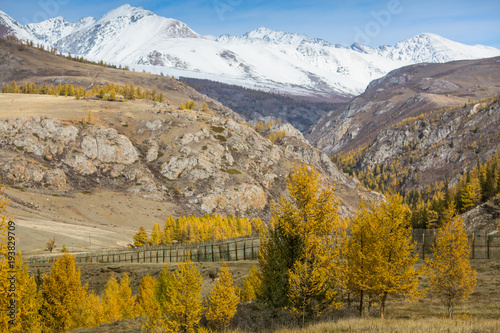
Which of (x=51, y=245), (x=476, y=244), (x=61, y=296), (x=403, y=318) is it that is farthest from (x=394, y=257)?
(x=51, y=245)

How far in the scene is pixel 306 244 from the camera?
89.4ft

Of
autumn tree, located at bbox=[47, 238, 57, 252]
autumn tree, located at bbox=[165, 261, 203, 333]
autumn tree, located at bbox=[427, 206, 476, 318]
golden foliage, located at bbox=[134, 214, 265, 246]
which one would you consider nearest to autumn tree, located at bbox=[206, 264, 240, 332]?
autumn tree, located at bbox=[165, 261, 203, 333]

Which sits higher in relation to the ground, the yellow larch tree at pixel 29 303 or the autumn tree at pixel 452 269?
the autumn tree at pixel 452 269

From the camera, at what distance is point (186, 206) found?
191875mm

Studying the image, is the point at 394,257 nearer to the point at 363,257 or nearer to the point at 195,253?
the point at 363,257

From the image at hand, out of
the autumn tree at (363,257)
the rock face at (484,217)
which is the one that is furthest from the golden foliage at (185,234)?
the autumn tree at (363,257)

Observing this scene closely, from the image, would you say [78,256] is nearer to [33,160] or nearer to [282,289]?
[282,289]

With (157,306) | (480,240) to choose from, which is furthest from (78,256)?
(480,240)

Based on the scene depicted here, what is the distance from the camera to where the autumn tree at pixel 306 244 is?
27.1m

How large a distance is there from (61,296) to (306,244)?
30.3m

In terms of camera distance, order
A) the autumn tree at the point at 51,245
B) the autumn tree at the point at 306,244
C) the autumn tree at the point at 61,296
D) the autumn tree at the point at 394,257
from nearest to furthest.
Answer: the autumn tree at the point at 306,244 < the autumn tree at the point at 394,257 < the autumn tree at the point at 61,296 < the autumn tree at the point at 51,245

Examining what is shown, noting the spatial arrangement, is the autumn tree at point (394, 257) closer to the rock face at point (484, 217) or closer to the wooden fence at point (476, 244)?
the wooden fence at point (476, 244)

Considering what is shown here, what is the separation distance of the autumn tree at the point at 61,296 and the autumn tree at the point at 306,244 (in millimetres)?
26548

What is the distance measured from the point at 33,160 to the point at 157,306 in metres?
161
